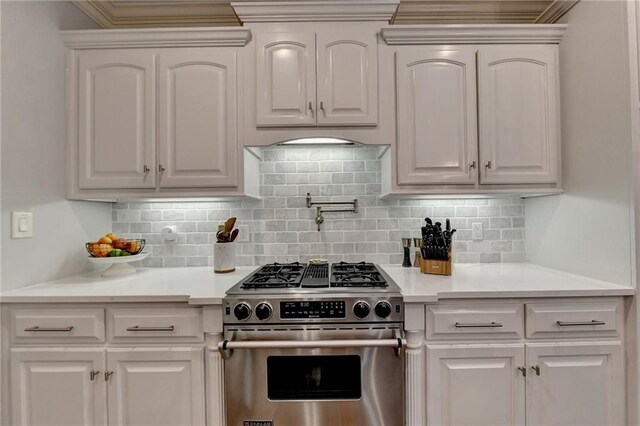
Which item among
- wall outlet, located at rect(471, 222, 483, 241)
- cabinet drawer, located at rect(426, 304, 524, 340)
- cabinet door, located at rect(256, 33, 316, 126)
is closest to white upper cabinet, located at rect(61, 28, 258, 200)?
cabinet door, located at rect(256, 33, 316, 126)

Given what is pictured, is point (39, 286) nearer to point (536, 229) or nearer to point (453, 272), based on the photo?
point (453, 272)

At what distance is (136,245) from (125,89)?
93 cm

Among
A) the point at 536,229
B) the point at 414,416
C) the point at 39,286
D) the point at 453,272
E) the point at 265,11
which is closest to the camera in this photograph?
the point at 414,416

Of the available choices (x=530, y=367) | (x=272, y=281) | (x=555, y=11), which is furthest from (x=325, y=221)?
(x=555, y=11)

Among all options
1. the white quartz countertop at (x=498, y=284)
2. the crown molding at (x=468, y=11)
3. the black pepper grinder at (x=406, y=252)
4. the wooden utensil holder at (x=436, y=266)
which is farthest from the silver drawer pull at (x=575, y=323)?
the crown molding at (x=468, y=11)

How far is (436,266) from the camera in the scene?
1898 mm

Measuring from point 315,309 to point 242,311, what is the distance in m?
0.33

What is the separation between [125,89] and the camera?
1893 millimetres

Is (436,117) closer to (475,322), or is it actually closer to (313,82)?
(313,82)

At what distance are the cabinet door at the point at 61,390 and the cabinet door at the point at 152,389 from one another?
0.23ft

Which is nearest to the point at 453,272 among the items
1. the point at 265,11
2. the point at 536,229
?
the point at 536,229

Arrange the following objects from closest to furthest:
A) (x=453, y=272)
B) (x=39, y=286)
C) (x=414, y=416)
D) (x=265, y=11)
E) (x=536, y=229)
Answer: (x=414, y=416) < (x=39, y=286) < (x=265, y=11) < (x=453, y=272) < (x=536, y=229)

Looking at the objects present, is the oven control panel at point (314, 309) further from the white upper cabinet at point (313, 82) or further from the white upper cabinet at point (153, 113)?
the white upper cabinet at point (313, 82)

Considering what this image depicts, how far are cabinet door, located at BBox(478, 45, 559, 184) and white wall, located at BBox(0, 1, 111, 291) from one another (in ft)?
7.98
